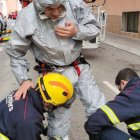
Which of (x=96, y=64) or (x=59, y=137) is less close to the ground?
(x=59, y=137)

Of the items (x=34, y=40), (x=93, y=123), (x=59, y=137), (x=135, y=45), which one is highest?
(x=34, y=40)

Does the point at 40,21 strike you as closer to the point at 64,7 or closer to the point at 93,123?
the point at 64,7

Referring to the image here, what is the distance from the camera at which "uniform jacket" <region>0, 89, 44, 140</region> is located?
3.28 metres

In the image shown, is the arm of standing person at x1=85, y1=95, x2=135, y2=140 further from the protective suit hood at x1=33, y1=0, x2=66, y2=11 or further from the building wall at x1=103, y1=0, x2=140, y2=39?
the building wall at x1=103, y1=0, x2=140, y2=39

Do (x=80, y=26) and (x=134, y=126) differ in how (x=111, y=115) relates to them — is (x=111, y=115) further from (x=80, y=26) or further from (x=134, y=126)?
(x=80, y=26)

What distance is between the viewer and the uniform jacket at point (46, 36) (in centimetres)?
382

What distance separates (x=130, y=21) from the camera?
1959 cm

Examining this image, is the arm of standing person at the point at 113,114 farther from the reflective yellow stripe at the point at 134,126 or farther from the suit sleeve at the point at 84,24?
the suit sleeve at the point at 84,24

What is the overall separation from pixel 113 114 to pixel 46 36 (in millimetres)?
993

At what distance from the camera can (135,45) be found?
49.7 feet

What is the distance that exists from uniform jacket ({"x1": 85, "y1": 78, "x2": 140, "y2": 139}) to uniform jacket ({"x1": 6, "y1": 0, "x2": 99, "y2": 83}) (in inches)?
28.0

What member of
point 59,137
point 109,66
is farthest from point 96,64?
point 59,137

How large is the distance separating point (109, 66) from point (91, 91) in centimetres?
684

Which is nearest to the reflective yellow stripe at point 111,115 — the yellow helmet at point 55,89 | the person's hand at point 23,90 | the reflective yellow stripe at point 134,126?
the reflective yellow stripe at point 134,126
